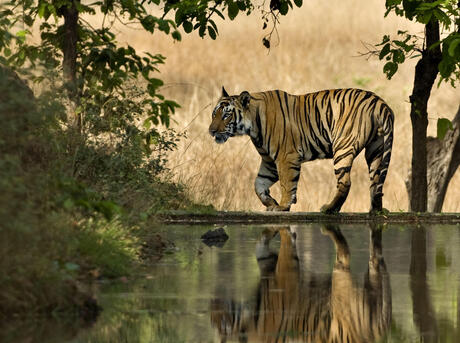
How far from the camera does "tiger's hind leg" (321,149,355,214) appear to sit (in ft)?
68.1

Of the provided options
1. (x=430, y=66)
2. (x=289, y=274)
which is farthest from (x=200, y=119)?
(x=289, y=274)

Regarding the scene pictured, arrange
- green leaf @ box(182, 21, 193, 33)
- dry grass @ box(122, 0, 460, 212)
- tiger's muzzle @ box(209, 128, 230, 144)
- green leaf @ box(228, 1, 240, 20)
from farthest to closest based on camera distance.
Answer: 1. dry grass @ box(122, 0, 460, 212)
2. tiger's muzzle @ box(209, 128, 230, 144)
3. green leaf @ box(182, 21, 193, 33)
4. green leaf @ box(228, 1, 240, 20)

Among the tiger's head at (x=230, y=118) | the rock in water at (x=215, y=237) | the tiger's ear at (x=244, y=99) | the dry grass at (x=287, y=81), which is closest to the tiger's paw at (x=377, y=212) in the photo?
the tiger's head at (x=230, y=118)

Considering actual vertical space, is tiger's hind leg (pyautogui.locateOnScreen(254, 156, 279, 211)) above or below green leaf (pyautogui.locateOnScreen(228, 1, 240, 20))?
below

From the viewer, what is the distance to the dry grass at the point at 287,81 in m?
25.0

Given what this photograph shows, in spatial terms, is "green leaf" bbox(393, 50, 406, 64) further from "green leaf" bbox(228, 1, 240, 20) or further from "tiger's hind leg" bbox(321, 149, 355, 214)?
"green leaf" bbox(228, 1, 240, 20)

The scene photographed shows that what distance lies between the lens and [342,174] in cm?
2075

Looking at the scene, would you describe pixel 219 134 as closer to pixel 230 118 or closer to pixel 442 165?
pixel 230 118

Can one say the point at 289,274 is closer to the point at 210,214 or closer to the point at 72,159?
the point at 72,159

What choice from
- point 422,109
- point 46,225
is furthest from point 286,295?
point 422,109

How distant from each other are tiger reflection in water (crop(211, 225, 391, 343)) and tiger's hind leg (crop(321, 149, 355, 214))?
21.4ft

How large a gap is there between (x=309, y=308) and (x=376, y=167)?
36.1 ft

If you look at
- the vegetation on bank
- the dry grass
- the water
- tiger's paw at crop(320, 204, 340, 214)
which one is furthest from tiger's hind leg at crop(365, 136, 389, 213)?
the vegetation on bank

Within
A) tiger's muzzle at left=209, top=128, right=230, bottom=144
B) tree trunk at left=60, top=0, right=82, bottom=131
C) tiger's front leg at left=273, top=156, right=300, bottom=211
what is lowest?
tiger's front leg at left=273, top=156, right=300, bottom=211
